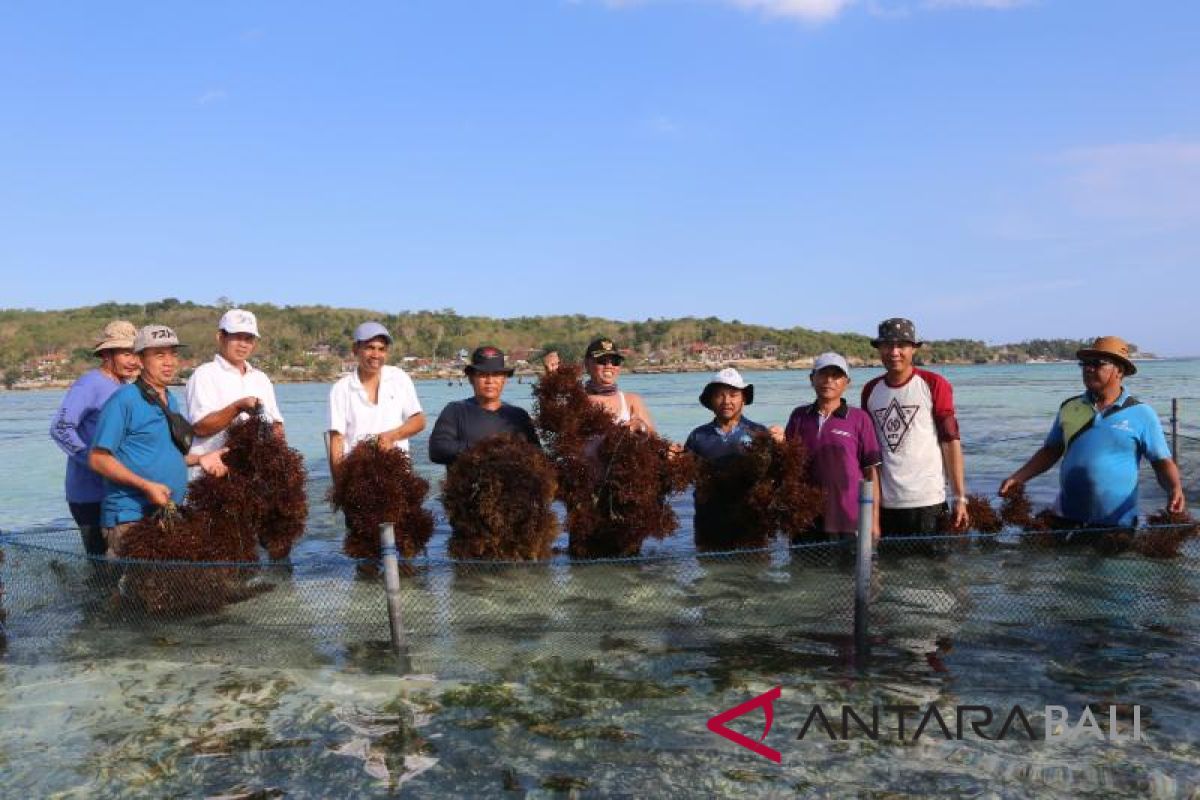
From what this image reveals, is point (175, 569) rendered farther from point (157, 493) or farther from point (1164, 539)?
point (1164, 539)

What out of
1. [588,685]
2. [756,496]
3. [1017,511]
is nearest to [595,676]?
[588,685]

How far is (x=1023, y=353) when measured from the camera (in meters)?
194

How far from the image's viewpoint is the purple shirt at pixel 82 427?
693 cm

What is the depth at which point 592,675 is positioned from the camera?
5.72 metres

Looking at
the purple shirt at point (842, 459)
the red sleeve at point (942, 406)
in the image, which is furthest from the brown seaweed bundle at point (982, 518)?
the purple shirt at point (842, 459)

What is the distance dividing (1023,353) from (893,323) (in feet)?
686

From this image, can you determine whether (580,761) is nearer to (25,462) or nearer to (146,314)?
(25,462)

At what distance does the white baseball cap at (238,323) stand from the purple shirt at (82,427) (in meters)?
1.05

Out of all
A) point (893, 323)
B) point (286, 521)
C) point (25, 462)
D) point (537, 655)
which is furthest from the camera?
point (25, 462)

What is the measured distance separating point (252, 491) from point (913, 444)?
521 centimetres

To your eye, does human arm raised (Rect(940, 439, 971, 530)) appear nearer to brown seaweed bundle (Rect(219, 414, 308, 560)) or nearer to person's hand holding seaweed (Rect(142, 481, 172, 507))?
brown seaweed bundle (Rect(219, 414, 308, 560))

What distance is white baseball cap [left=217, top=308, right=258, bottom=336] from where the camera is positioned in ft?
22.7

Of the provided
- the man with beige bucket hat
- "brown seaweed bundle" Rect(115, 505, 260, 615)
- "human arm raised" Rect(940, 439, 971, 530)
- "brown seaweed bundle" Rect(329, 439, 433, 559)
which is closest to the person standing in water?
"brown seaweed bundle" Rect(329, 439, 433, 559)

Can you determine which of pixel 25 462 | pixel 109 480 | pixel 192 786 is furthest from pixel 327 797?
pixel 25 462
